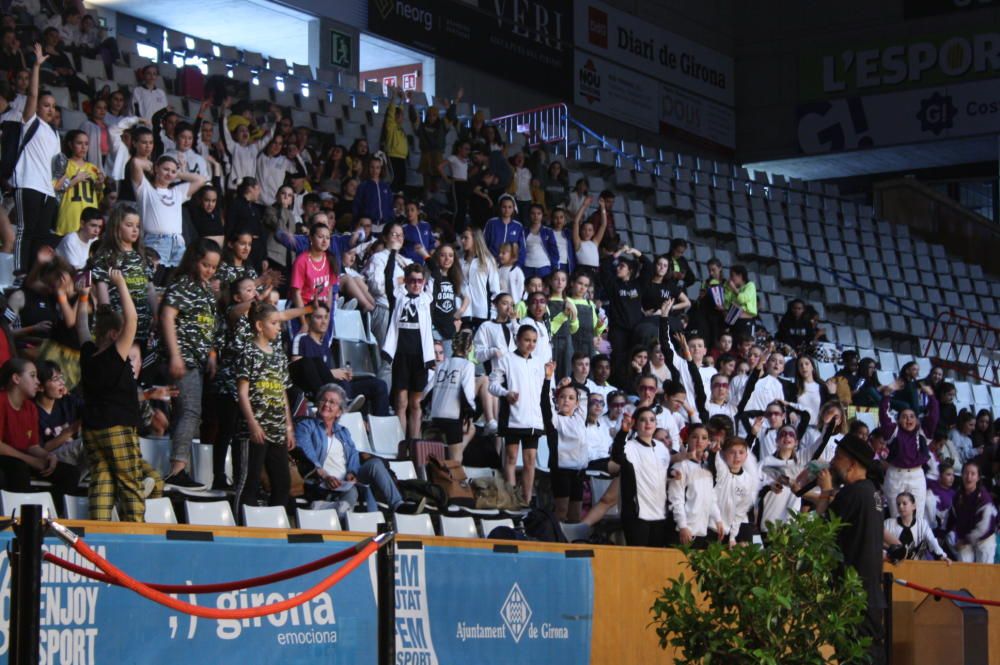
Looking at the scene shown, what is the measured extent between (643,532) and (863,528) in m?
2.85

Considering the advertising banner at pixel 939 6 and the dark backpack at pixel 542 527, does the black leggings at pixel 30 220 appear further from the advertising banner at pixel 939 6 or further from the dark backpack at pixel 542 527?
the advertising banner at pixel 939 6

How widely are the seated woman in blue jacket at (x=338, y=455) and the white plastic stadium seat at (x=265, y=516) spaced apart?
132cm

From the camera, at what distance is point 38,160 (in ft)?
38.0

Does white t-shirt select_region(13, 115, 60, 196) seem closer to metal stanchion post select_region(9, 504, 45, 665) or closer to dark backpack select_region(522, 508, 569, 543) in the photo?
dark backpack select_region(522, 508, 569, 543)

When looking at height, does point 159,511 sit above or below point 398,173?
below

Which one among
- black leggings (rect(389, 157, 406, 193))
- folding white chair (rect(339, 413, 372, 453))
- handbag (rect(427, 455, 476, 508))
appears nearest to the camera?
handbag (rect(427, 455, 476, 508))

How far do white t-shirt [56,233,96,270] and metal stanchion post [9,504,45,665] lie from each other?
21.0 ft

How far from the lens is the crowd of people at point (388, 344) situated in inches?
349

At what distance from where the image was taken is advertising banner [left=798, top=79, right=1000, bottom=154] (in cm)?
2866

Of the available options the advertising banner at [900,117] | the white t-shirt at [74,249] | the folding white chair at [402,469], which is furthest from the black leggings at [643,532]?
the advertising banner at [900,117]

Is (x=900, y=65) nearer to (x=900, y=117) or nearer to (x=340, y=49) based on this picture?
(x=900, y=117)

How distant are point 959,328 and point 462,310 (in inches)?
538

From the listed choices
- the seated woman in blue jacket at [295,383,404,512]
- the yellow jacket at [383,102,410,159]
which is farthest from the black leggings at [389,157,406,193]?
the seated woman in blue jacket at [295,383,404,512]

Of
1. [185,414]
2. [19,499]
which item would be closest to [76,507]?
[19,499]
